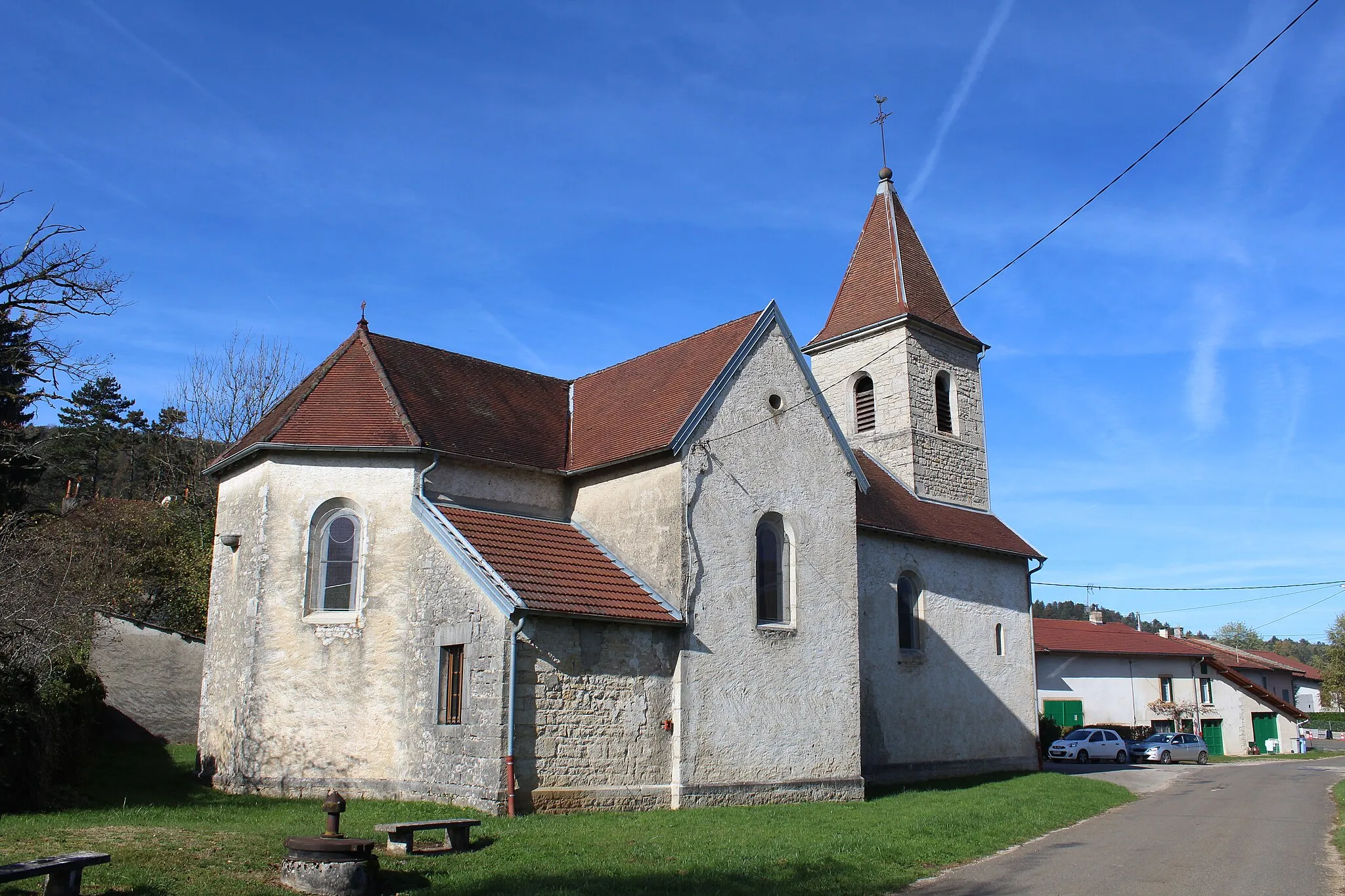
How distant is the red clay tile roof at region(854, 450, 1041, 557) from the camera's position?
23.9 m

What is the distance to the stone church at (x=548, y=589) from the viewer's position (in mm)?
15742

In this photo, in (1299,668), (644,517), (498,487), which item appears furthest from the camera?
(1299,668)

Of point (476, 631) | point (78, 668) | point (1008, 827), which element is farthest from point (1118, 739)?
point (78, 668)

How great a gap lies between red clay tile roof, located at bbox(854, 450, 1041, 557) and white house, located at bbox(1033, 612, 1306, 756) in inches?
733

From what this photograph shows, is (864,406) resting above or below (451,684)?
above

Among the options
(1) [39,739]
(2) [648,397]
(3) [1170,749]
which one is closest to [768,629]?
(2) [648,397]

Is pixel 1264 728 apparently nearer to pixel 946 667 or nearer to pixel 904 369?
pixel 946 667

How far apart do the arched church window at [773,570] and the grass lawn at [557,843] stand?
3.48m

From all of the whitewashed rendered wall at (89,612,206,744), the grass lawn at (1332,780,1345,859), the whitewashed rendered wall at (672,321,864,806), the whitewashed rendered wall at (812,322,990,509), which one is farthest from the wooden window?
the whitewashed rendered wall at (812,322,990,509)

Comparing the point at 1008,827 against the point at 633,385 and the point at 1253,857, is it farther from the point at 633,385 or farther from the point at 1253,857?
the point at 633,385

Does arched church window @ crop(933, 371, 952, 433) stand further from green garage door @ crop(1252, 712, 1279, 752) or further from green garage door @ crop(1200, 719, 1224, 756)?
green garage door @ crop(1252, 712, 1279, 752)

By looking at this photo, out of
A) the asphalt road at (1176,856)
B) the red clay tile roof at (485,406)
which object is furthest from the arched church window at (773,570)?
the asphalt road at (1176,856)

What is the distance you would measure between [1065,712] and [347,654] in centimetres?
3720

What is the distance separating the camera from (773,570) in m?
19.0
